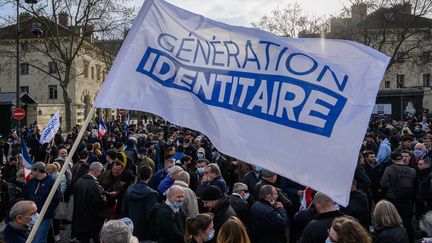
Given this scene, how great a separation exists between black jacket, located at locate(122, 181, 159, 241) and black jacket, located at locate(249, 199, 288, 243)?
134 cm

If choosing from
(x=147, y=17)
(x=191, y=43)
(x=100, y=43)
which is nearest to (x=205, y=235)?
(x=191, y=43)

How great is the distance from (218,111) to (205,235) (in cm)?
112

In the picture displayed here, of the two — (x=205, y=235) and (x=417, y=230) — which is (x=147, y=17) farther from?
(x=417, y=230)

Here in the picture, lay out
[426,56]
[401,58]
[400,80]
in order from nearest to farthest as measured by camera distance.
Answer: [401,58] < [426,56] < [400,80]

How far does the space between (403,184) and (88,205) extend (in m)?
4.84

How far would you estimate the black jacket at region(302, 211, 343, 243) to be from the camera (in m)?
4.00

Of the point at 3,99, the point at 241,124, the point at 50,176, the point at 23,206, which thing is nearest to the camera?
the point at 241,124

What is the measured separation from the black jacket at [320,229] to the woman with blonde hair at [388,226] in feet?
1.96

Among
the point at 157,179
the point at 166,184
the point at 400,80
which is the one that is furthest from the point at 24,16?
the point at 400,80

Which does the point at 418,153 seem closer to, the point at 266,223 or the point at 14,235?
the point at 266,223

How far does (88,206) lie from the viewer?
6504 mm

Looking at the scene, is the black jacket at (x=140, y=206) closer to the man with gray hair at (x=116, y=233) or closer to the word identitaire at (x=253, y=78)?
the man with gray hair at (x=116, y=233)

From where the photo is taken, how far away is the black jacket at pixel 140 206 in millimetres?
5625

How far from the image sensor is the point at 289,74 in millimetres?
3576
